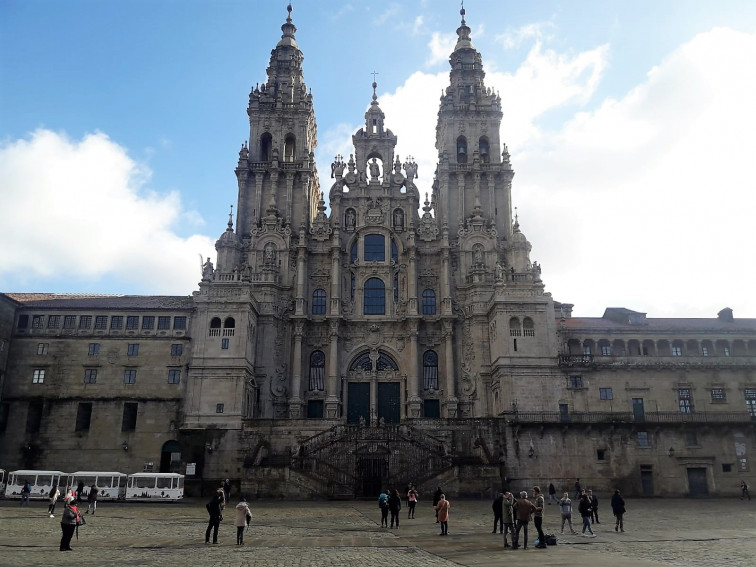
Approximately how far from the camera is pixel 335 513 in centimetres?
3469

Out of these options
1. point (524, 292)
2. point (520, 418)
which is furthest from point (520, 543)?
point (524, 292)

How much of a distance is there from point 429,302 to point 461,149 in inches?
653

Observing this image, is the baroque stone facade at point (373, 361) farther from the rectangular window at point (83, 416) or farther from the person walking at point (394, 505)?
the person walking at point (394, 505)

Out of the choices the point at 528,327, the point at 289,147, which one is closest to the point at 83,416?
the point at 289,147

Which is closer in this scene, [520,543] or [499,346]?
[520,543]

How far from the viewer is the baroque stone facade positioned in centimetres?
5006

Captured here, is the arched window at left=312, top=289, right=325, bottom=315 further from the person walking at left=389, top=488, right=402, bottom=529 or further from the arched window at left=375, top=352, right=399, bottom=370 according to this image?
the person walking at left=389, top=488, right=402, bottom=529

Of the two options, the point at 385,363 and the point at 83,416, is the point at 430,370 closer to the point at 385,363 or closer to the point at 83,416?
the point at 385,363

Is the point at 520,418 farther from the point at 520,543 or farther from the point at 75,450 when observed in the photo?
the point at 75,450

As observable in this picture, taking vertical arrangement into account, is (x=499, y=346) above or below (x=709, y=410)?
above

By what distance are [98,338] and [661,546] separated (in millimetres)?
46001

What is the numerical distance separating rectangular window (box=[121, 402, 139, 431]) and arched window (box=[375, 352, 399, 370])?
20.3 metres

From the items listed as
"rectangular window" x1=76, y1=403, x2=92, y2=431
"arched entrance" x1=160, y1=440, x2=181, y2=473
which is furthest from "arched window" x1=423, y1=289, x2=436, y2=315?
"rectangular window" x1=76, y1=403, x2=92, y2=431

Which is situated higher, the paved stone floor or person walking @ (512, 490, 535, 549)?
person walking @ (512, 490, 535, 549)
